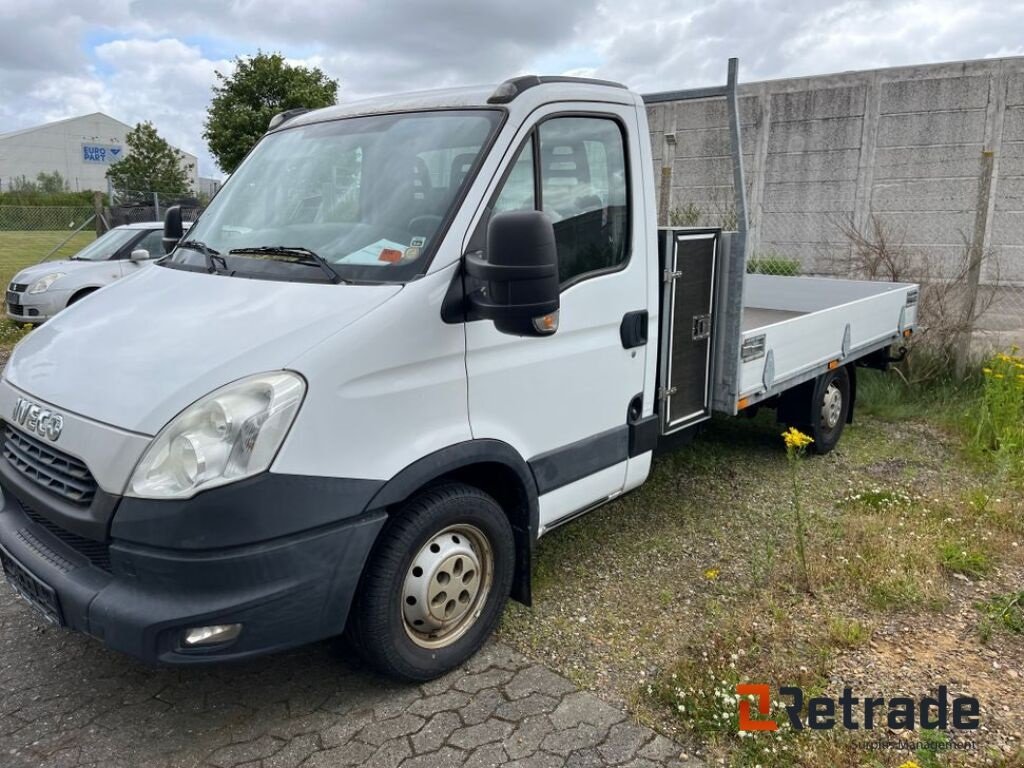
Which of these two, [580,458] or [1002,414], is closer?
[580,458]

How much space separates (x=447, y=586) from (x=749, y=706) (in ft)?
3.94

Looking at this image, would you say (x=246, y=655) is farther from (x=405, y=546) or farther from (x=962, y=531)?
(x=962, y=531)

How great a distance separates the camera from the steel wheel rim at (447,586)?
308 centimetres

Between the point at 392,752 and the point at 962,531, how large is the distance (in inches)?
137

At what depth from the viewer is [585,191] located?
3609 mm

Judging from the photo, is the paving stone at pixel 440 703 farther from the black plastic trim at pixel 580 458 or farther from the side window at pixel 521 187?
the side window at pixel 521 187

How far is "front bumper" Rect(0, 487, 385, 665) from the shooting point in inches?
99.0

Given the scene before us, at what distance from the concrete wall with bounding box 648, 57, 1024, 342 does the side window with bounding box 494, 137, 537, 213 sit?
8682mm

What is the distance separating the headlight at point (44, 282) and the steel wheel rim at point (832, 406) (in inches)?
373

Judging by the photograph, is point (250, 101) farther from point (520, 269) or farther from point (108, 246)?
point (520, 269)

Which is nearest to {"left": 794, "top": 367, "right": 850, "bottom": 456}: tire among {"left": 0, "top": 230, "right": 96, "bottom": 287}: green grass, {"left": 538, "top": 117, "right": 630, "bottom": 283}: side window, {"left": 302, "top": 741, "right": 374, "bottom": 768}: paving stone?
{"left": 538, "top": 117, "right": 630, "bottom": 283}: side window

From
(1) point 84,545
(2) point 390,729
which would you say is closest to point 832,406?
(2) point 390,729

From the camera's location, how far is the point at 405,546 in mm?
2939

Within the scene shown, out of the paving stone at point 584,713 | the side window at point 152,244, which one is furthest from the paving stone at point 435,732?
the side window at point 152,244
